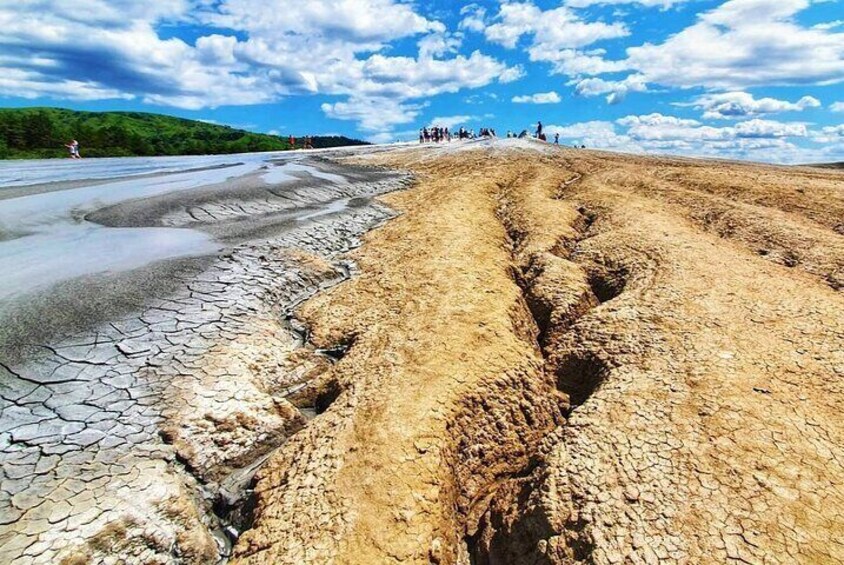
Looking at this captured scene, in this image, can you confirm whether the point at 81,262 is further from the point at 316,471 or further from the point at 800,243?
the point at 800,243

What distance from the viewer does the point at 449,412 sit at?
7.57 metres

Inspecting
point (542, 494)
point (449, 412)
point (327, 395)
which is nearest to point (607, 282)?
point (449, 412)

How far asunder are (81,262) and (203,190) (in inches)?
332

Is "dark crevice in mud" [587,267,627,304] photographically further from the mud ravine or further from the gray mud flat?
the gray mud flat

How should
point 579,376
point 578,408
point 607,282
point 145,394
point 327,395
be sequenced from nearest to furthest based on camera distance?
point 145,394 → point 578,408 → point 327,395 → point 579,376 → point 607,282

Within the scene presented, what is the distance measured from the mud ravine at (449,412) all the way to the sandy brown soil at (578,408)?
37 millimetres

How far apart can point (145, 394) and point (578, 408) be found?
6.95 m

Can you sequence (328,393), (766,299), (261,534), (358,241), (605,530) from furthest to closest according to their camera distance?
(358,241) < (766,299) < (328,393) < (261,534) < (605,530)

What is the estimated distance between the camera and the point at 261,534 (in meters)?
6.07

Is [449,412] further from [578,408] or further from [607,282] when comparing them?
[607,282]

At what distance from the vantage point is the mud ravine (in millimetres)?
5762

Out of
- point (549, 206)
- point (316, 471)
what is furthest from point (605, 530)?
point (549, 206)

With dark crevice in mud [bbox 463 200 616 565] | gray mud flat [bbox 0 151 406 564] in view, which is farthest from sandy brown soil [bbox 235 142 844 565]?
gray mud flat [bbox 0 151 406 564]

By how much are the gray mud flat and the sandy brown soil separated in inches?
32.0
